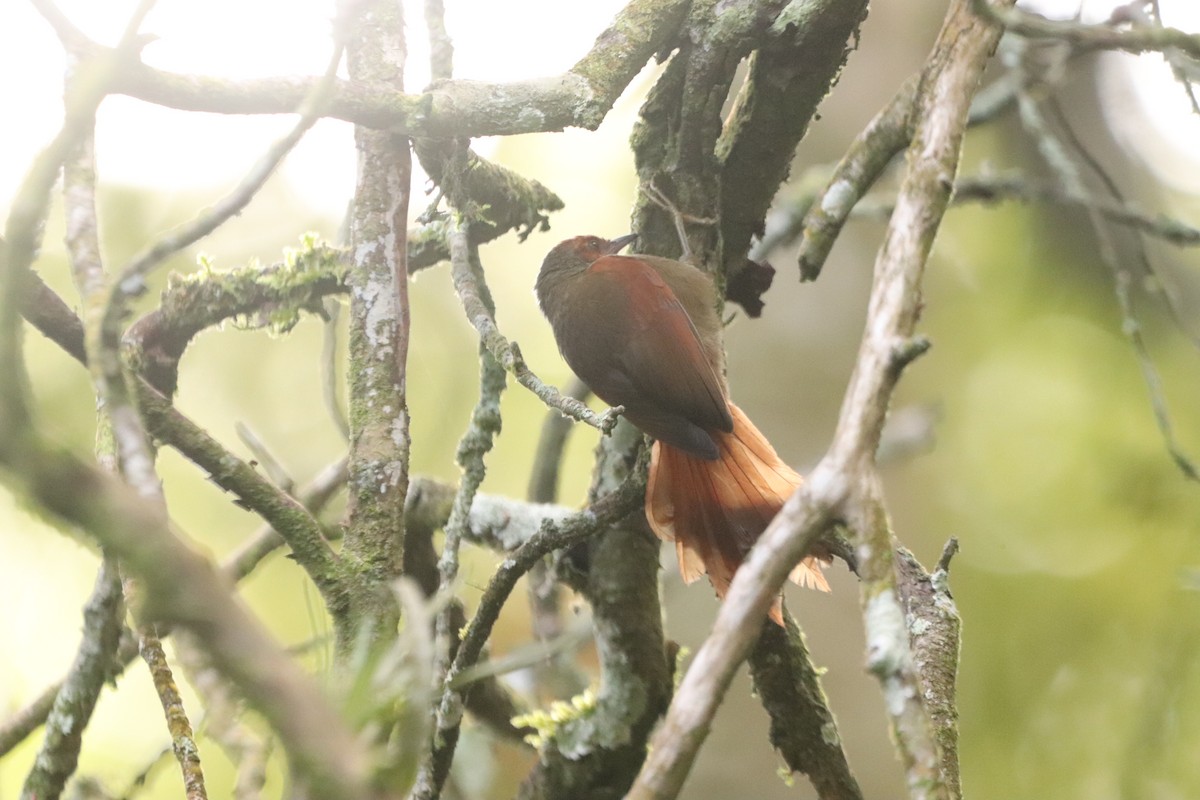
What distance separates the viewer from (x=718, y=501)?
2539 mm

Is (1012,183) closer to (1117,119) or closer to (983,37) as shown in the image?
(1117,119)

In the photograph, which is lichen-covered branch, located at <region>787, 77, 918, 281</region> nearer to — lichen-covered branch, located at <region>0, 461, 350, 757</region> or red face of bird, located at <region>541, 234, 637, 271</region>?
lichen-covered branch, located at <region>0, 461, 350, 757</region>

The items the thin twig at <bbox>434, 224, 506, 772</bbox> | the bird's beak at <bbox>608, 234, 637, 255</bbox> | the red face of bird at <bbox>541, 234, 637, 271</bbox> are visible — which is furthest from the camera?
the red face of bird at <bbox>541, 234, 637, 271</bbox>

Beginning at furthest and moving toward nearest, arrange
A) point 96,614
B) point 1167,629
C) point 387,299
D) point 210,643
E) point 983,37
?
1. point 1167,629
2. point 96,614
3. point 387,299
4. point 983,37
5. point 210,643

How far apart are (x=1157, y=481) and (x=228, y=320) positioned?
13.4 ft

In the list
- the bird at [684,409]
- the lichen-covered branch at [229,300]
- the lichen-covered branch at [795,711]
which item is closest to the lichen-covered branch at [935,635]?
the bird at [684,409]

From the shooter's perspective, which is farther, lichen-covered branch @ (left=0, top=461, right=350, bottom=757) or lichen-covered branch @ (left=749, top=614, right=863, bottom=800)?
lichen-covered branch @ (left=0, top=461, right=350, bottom=757)

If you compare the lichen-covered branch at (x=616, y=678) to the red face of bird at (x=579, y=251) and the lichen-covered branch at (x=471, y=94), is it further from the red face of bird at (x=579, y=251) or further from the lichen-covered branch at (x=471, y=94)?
the lichen-covered branch at (x=471, y=94)

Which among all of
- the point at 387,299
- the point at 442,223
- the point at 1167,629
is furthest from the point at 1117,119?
the point at 387,299

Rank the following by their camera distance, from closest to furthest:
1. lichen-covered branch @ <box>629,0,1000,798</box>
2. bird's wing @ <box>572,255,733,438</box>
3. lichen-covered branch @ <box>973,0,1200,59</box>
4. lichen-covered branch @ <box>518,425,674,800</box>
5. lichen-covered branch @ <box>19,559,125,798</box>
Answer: lichen-covered branch @ <box>629,0,1000,798</box> < lichen-covered branch @ <box>973,0,1200,59</box> < lichen-covered branch @ <box>19,559,125,798</box> < bird's wing @ <box>572,255,733,438</box> < lichen-covered branch @ <box>518,425,674,800</box>

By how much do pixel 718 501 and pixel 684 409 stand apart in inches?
9.8

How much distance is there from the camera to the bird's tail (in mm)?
2500

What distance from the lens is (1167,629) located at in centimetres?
442

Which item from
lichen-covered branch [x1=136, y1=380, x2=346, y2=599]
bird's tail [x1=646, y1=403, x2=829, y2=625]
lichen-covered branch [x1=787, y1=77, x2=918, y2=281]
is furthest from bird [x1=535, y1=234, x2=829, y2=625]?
lichen-covered branch [x1=136, y1=380, x2=346, y2=599]
